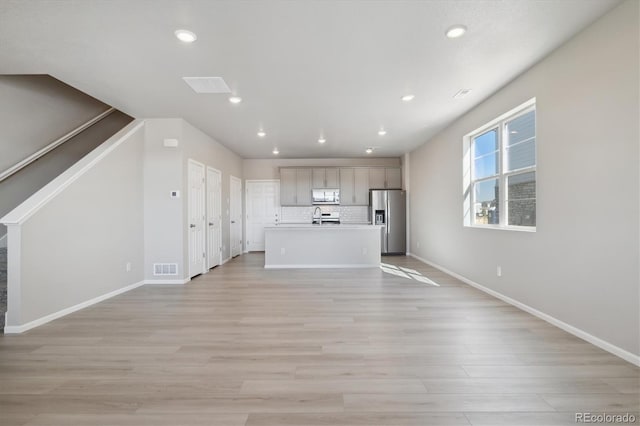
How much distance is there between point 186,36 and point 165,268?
3678mm

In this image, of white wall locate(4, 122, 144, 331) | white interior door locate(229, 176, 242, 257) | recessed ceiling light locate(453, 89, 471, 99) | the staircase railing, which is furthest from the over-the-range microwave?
the staircase railing

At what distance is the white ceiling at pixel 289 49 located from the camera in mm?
2213

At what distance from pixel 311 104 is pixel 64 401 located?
13.0 feet

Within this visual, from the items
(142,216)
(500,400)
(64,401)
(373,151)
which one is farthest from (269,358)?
(373,151)

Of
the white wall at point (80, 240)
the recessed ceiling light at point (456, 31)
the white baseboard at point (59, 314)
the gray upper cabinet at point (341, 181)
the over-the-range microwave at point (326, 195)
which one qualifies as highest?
the recessed ceiling light at point (456, 31)

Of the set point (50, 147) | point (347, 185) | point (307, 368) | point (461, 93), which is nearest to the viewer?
point (307, 368)

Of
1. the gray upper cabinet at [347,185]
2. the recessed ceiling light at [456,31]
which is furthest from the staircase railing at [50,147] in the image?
the recessed ceiling light at [456,31]

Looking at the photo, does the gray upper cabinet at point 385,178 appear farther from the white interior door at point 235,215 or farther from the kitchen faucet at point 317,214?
the white interior door at point 235,215

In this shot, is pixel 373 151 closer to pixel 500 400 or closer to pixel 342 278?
pixel 342 278

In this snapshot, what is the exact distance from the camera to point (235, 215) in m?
7.75

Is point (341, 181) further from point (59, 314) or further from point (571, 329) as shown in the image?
point (59, 314)

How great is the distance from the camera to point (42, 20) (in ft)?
7.57

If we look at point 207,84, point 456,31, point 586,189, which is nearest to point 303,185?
point 207,84

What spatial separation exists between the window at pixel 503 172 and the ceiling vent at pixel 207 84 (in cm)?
360
